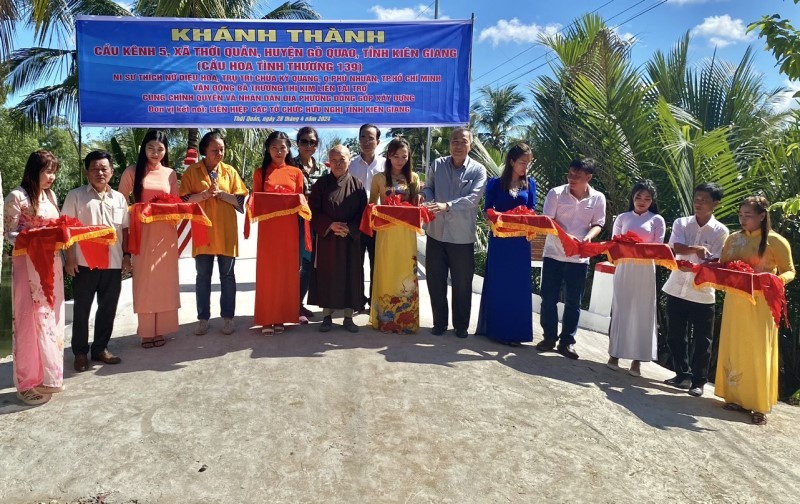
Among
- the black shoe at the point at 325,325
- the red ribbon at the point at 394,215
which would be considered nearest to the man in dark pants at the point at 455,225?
the red ribbon at the point at 394,215

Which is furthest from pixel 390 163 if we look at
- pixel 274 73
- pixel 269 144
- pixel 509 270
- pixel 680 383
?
pixel 680 383

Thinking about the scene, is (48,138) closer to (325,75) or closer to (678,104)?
(325,75)

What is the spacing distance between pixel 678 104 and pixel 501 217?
5.15m

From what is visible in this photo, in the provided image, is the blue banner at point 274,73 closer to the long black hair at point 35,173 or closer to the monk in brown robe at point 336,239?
the monk in brown robe at point 336,239

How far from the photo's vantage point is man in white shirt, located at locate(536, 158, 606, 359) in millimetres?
4805

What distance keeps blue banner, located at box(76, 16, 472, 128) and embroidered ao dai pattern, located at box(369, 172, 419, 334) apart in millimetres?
2095

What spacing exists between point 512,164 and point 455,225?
29.1 inches

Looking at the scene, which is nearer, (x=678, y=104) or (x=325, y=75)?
(x=325, y=75)

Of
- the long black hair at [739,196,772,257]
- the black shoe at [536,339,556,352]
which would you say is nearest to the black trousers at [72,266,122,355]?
the black shoe at [536,339,556,352]

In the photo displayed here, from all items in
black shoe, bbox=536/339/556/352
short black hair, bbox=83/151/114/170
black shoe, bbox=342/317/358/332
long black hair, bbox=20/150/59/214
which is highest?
short black hair, bbox=83/151/114/170

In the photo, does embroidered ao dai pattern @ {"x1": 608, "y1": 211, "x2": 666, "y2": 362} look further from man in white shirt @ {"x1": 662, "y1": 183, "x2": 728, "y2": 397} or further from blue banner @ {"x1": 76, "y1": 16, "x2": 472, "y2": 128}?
blue banner @ {"x1": 76, "y1": 16, "x2": 472, "y2": 128}

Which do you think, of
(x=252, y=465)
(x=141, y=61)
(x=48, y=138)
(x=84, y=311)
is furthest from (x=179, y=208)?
(x=48, y=138)

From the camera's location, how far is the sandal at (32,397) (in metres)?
3.67

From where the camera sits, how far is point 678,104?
820 cm
